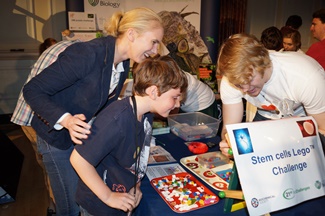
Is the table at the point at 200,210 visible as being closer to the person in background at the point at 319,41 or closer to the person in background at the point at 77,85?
the person in background at the point at 77,85

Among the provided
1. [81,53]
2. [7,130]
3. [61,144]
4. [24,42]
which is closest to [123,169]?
[61,144]

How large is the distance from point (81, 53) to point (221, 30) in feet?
16.4

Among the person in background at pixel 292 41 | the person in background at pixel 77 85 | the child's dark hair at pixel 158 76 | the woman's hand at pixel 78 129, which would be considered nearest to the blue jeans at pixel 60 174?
the person in background at pixel 77 85

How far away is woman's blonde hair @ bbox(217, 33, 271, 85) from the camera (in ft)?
3.96

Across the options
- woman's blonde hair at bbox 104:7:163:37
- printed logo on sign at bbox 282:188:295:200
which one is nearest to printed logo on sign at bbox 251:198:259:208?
printed logo on sign at bbox 282:188:295:200

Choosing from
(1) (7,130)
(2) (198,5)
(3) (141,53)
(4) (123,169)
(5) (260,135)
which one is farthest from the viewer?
(2) (198,5)

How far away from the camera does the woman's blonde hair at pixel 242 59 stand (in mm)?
1206

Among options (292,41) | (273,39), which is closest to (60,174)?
(273,39)

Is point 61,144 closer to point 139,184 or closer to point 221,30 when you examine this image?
point 139,184

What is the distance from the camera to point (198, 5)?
4.55 metres

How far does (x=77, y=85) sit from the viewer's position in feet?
4.08

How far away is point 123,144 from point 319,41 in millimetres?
2673

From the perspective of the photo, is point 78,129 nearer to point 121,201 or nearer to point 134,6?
point 121,201

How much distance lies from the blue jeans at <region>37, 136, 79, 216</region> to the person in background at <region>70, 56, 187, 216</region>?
0.67 ft
